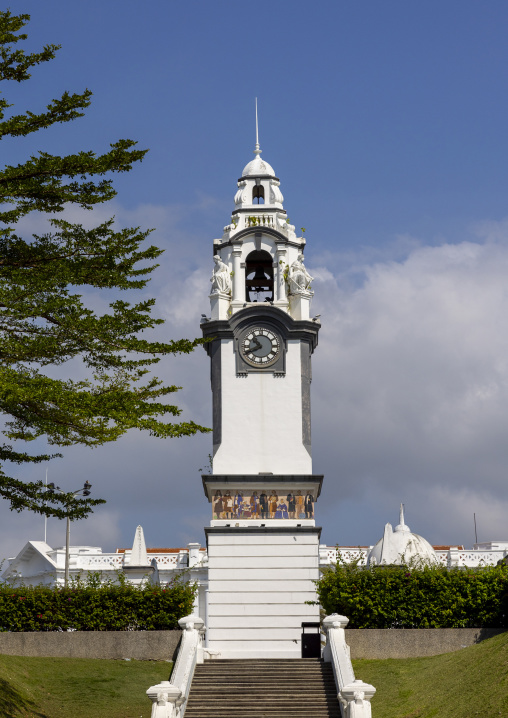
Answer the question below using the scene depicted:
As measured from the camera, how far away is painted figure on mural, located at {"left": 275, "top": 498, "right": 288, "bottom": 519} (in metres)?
44.4

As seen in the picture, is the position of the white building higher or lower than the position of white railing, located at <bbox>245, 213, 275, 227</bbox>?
lower

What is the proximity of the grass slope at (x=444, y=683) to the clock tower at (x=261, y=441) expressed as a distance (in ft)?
41.0

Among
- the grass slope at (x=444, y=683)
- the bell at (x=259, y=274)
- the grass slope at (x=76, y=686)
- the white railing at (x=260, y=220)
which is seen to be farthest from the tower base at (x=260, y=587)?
the white railing at (x=260, y=220)

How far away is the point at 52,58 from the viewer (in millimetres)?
26844

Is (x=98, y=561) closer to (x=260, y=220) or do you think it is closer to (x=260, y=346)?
(x=260, y=346)

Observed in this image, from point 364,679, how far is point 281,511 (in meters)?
15.3

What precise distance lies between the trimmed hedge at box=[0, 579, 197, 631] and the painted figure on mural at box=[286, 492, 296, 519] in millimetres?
11189

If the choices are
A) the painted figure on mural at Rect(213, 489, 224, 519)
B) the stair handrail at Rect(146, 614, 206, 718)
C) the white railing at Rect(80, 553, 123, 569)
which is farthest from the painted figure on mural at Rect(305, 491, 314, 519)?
the white railing at Rect(80, 553, 123, 569)

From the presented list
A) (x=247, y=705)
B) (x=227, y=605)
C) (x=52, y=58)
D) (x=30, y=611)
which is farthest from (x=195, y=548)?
(x=52, y=58)

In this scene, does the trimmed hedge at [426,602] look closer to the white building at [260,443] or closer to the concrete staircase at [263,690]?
the concrete staircase at [263,690]

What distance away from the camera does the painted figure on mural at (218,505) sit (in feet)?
146

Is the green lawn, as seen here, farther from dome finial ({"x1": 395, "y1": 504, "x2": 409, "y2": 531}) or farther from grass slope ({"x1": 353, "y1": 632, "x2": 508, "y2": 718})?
dome finial ({"x1": 395, "y1": 504, "x2": 409, "y2": 531})

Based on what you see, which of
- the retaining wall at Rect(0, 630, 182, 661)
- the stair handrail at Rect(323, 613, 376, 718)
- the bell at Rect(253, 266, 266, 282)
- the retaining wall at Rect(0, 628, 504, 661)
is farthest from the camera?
the bell at Rect(253, 266, 266, 282)

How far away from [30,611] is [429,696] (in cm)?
1206
